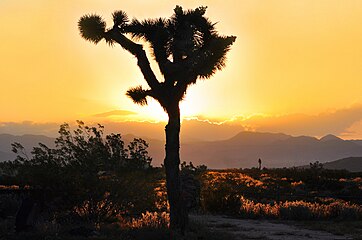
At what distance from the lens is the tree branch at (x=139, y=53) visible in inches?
539

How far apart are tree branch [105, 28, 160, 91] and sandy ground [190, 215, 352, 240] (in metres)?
4.66

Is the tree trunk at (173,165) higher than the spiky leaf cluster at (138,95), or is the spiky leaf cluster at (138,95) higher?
the spiky leaf cluster at (138,95)

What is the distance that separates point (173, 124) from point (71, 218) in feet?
14.3

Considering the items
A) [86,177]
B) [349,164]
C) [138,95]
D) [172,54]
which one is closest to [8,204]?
[86,177]

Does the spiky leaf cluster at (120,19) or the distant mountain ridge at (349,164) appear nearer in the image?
the spiky leaf cluster at (120,19)

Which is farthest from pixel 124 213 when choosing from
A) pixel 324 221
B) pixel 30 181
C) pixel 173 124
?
pixel 324 221

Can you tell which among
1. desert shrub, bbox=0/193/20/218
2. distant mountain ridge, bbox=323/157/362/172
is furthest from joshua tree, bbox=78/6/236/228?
distant mountain ridge, bbox=323/157/362/172

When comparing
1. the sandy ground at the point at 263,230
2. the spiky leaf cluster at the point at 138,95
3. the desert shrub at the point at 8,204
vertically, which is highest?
the spiky leaf cluster at the point at 138,95

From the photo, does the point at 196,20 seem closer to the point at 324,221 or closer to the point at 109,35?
the point at 109,35

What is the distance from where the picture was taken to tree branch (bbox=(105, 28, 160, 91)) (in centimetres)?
1370

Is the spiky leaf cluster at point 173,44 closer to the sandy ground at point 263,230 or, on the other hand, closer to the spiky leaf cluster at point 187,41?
the spiky leaf cluster at point 187,41

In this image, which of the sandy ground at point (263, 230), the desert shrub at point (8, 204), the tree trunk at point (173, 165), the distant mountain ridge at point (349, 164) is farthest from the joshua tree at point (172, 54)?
the distant mountain ridge at point (349, 164)

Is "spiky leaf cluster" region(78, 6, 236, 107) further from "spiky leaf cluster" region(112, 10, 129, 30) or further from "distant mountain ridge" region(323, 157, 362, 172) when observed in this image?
"distant mountain ridge" region(323, 157, 362, 172)

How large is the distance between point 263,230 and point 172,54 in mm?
5818
